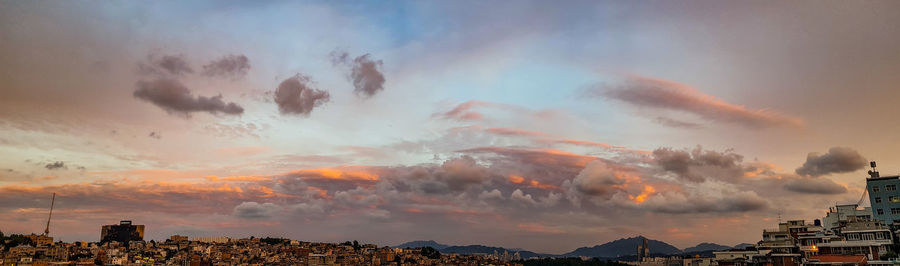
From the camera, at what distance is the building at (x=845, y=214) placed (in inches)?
3098

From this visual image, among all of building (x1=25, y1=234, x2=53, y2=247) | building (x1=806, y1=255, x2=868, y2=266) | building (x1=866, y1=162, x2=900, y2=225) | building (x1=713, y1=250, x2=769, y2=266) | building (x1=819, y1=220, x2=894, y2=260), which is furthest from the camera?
building (x1=25, y1=234, x2=53, y2=247)

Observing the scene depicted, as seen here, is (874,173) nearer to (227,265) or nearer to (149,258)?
(227,265)

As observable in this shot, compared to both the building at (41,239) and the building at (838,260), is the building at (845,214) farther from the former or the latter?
the building at (41,239)

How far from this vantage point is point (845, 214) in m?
80.8

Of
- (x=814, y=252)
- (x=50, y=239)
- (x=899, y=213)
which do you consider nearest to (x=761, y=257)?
(x=814, y=252)

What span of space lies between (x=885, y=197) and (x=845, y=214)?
212 inches

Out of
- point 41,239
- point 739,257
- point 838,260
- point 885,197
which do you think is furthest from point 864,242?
point 41,239

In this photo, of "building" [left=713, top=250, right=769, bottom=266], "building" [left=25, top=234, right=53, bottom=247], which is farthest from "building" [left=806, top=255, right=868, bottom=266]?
"building" [left=25, top=234, right=53, bottom=247]

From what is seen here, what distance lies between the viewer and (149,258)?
17662 centimetres

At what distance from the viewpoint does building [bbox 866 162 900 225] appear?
76.0 meters

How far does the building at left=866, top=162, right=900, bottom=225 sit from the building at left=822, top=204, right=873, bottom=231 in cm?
147

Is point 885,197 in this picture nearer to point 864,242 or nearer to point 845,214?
point 845,214

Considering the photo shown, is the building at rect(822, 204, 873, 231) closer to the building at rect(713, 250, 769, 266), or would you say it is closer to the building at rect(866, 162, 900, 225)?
the building at rect(866, 162, 900, 225)

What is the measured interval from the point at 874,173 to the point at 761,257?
28.0 m
